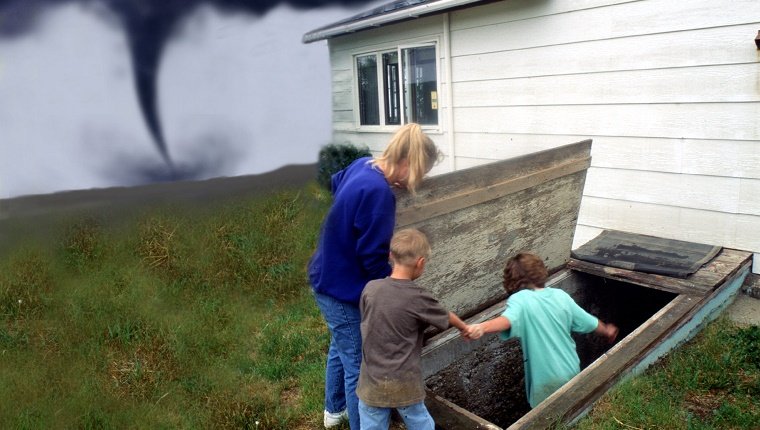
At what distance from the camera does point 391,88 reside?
7898 millimetres

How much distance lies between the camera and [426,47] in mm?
7000

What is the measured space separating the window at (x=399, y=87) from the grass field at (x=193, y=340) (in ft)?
6.80

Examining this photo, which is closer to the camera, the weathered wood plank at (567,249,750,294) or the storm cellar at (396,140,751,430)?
the storm cellar at (396,140,751,430)

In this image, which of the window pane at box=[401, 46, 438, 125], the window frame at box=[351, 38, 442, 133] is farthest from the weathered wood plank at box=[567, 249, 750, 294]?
the window pane at box=[401, 46, 438, 125]

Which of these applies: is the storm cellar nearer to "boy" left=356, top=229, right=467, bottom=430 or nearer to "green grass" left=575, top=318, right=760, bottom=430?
"green grass" left=575, top=318, right=760, bottom=430

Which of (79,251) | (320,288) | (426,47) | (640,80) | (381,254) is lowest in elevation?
(79,251)

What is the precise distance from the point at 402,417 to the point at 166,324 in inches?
101

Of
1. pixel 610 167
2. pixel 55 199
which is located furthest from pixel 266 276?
pixel 610 167

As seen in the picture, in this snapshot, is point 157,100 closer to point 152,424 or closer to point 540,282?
point 152,424

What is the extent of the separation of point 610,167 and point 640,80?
2.55ft

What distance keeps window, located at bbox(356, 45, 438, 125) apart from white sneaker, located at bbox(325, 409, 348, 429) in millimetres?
4459

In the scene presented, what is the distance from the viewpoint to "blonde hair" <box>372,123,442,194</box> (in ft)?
8.67

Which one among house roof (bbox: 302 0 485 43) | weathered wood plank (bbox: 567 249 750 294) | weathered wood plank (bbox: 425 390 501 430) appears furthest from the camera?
house roof (bbox: 302 0 485 43)

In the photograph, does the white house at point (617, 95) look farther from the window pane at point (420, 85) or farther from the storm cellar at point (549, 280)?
the storm cellar at point (549, 280)
